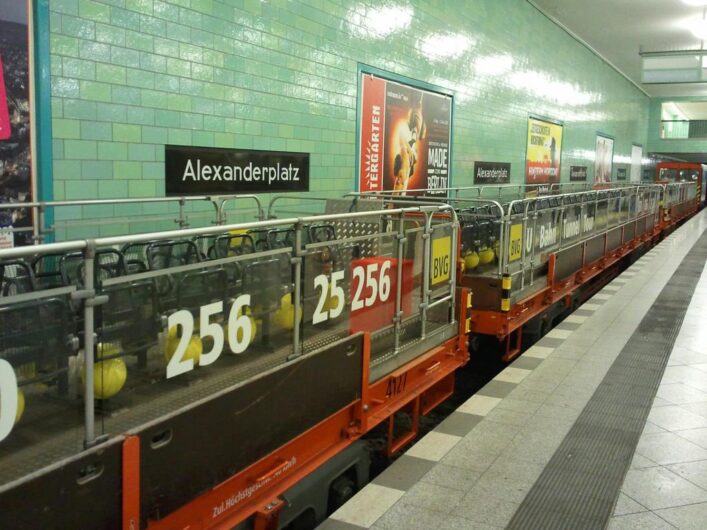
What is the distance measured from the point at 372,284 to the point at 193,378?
1507 mm

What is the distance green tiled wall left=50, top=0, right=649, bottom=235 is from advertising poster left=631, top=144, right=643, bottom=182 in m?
19.1

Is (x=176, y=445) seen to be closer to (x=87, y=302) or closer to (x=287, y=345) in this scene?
(x=87, y=302)

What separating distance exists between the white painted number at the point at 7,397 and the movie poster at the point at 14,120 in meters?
2.97

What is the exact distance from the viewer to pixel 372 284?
406 centimetres

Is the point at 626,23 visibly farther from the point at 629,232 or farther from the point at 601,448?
the point at 601,448

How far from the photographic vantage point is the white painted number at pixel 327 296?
355cm

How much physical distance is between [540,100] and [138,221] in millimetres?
13005

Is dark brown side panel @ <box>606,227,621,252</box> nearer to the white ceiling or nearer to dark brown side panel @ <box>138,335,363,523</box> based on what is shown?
the white ceiling

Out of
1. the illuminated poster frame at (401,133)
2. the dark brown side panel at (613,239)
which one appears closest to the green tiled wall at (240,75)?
the illuminated poster frame at (401,133)

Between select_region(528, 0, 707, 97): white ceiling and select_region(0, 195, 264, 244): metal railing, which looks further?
select_region(528, 0, 707, 97): white ceiling

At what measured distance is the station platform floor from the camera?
325 centimetres

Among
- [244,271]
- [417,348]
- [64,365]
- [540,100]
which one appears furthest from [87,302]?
[540,100]

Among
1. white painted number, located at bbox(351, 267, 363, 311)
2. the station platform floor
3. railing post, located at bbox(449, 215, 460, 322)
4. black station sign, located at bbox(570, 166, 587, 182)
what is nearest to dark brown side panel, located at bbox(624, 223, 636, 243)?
the station platform floor

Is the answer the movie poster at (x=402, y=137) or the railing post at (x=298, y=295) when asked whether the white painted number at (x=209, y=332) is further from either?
the movie poster at (x=402, y=137)
